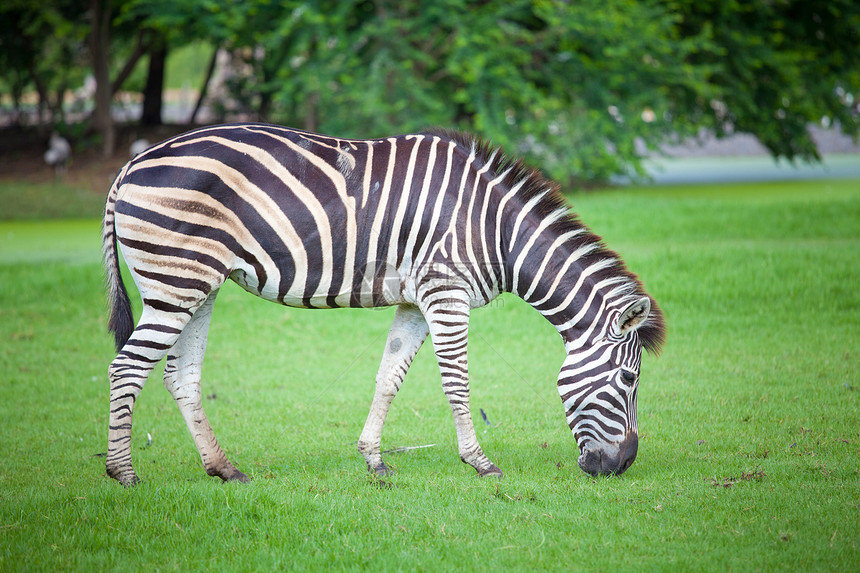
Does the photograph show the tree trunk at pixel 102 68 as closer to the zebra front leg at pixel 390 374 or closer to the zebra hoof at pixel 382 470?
the zebra front leg at pixel 390 374

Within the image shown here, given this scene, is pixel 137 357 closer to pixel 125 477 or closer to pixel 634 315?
pixel 125 477

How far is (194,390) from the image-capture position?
17.2 ft

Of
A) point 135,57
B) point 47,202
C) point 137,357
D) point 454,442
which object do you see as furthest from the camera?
point 135,57

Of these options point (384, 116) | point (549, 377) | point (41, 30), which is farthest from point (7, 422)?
point (41, 30)

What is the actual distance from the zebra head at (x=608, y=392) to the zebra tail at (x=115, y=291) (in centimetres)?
292

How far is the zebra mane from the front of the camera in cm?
510

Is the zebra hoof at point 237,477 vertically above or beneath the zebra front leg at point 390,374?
beneath

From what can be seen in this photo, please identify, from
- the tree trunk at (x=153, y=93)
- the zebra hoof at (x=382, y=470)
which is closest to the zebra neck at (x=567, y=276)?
the zebra hoof at (x=382, y=470)

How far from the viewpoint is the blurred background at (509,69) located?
55.8 feet

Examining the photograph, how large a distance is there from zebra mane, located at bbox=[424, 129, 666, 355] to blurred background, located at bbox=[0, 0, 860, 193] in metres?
9.47

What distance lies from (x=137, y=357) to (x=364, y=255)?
1540 mm

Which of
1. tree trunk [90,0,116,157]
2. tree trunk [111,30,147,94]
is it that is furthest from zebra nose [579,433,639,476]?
tree trunk [111,30,147,94]

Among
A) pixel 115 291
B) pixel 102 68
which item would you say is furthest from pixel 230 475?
pixel 102 68

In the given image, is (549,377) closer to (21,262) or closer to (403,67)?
(21,262)
